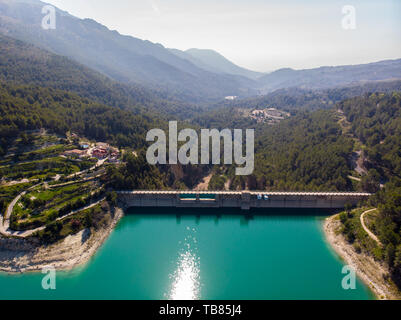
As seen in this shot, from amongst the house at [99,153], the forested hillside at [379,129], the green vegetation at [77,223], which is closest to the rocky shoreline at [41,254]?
the green vegetation at [77,223]

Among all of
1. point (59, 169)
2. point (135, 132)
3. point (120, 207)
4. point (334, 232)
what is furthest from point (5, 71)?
point (334, 232)

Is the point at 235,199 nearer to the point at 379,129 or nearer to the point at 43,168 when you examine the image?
the point at 43,168

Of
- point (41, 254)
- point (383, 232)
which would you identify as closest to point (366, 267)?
point (383, 232)

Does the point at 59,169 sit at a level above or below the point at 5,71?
below

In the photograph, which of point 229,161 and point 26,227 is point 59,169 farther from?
point 229,161

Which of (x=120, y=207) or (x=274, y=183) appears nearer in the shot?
(x=120, y=207)

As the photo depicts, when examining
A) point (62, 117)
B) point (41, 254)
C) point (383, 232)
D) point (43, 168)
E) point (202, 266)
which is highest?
point (62, 117)

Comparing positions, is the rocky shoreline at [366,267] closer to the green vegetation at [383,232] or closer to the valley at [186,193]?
the valley at [186,193]
